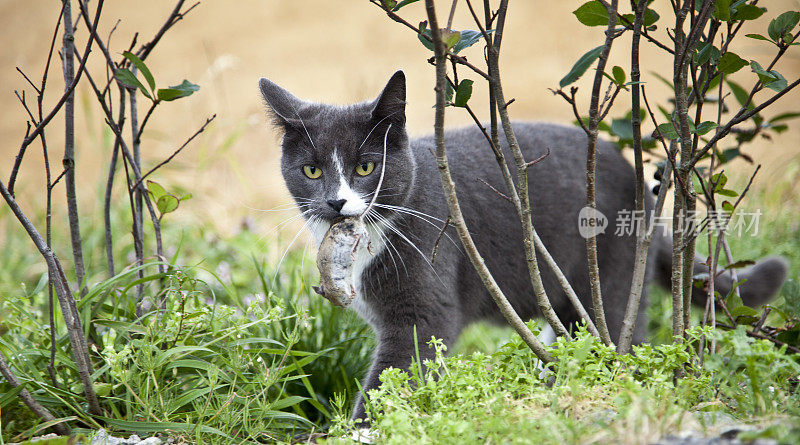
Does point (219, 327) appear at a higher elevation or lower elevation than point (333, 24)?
lower

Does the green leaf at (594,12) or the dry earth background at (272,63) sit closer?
the green leaf at (594,12)

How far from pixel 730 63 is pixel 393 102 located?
96cm

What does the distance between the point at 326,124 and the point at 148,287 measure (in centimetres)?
82

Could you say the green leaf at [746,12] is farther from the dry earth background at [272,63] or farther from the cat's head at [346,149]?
the dry earth background at [272,63]

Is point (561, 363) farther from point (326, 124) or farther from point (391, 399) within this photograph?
point (326, 124)

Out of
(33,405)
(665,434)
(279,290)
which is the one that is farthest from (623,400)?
(279,290)

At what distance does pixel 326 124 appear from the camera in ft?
7.14

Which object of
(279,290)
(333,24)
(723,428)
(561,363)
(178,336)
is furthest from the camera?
(333,24)

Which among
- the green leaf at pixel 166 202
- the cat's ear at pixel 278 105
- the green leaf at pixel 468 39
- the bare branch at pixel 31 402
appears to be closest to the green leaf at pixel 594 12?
the green leaf at pixel 468 39

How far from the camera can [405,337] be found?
7.14ft

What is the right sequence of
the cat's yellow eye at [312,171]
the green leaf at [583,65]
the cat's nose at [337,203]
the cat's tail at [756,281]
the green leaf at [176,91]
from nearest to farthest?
the green leaf at [583,65] → the green leaf at [176,91] → the cat's nose at [337,203] → the cat's yellow eye at [312,171] → the cat's tail at [756,281]

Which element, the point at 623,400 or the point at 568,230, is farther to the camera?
the point at 568,230

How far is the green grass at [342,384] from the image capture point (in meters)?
1.34

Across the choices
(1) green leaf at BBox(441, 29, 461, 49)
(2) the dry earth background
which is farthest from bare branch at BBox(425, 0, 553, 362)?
(2) the dry earth background
